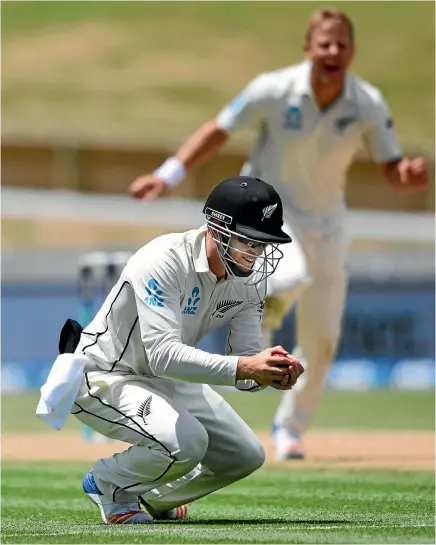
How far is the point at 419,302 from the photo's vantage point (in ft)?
80.1

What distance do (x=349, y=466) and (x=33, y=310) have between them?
47.7ft

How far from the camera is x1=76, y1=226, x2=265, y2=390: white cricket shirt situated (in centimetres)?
666

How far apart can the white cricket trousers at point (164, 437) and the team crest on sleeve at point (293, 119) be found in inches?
151

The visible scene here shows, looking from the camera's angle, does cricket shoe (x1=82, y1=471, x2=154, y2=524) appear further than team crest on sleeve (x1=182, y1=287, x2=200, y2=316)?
Yes

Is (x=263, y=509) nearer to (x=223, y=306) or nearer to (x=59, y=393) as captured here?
(x=223, y=306)

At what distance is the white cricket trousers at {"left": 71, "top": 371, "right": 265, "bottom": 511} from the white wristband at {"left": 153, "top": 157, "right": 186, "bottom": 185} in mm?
3443

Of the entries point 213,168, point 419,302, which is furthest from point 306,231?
point 213,168

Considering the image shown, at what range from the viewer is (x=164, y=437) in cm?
682

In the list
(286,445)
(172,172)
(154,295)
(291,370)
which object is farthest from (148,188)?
(291,370)

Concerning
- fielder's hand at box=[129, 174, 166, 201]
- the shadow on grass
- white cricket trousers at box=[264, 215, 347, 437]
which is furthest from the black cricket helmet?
white cricket trousers at box=[264, 215, 347, 437]

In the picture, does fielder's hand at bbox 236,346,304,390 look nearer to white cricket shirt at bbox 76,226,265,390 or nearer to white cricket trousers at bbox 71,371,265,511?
white cricket shirt at bbox 76,226,265,390

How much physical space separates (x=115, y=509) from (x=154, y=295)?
114cm

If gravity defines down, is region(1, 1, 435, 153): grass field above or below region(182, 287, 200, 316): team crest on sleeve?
above

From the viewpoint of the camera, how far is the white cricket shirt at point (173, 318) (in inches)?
262
